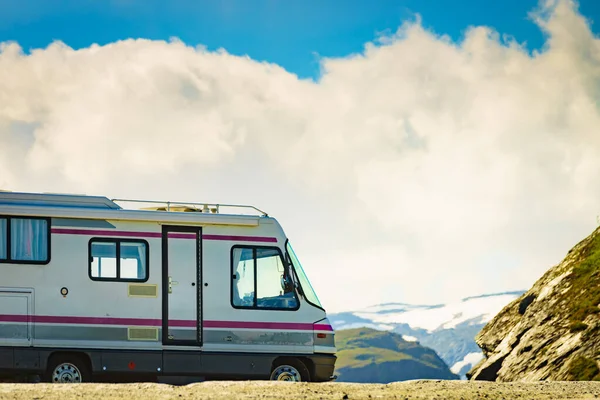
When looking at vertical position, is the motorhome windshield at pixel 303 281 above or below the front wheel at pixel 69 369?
above

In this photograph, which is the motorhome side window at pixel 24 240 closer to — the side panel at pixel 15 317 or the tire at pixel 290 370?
the side panel at pixel 15 317

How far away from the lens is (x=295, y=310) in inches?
829

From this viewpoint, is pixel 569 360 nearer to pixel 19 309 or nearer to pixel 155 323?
pixel 155 323

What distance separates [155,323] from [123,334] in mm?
723

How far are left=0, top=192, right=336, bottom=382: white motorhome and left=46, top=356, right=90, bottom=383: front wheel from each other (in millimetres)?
23

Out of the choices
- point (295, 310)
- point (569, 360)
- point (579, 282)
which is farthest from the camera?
point (579, 282)

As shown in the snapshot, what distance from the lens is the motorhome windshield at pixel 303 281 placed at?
21266 millimetres

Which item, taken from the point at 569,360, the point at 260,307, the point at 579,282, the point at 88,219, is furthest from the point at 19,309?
the point at 579,282

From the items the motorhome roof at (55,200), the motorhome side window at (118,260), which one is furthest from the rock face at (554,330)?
the motorhome roof at (55,200)

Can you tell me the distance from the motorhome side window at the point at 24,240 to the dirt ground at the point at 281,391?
13.5ft

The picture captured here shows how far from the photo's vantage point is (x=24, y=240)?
65.7 ft

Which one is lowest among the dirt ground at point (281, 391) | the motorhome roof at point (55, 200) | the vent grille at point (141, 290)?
the dirt ground at point (281, 391)

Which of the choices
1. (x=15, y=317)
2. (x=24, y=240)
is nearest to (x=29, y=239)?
(x=24, y=240)

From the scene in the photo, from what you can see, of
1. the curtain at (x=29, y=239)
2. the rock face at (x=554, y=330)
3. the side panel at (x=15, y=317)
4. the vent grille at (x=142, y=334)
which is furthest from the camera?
the rock face at (x=554, y=330)
